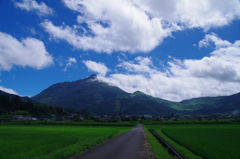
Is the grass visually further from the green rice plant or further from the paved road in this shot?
the green rice plant

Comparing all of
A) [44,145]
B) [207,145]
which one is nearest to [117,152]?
[44,145]

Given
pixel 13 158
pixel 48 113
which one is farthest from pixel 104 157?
pixel 48 113

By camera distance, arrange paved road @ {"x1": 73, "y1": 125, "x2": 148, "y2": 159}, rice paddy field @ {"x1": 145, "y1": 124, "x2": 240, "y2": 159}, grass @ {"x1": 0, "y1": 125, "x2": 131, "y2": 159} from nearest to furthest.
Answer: grass @ {"x1": 0, "y1": 125, "x2": 131, "y2": 159} → paved road @ {"x1": 73, "y1": 125, "x2": 148, "y2": 159} → rice paddy field @ {"x1": 145, "y1": 124, "x2": 240, "y2": 159}

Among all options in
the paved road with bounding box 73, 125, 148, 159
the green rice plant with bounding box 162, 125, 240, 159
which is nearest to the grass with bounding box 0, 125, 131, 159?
the paved road with bounding box 73, 125, 148, 159

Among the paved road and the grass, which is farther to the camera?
the paved road

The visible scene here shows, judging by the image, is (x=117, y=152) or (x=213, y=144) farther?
(x=213, y=144)

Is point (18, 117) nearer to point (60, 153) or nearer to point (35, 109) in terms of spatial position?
point (35, 109)

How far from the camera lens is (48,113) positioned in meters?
198

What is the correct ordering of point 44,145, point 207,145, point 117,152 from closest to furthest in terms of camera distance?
point 117,152
point 44,145
point 207,145

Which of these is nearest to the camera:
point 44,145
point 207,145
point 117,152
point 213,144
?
point 117,152

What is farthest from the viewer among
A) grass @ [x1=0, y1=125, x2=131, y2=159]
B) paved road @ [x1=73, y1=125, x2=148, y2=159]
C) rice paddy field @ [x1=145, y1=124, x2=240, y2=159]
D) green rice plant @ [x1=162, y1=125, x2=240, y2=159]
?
rice paddy field @ [x1=145, y1=124, x2=240, y2=159]

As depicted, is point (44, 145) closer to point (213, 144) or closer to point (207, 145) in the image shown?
point (207, 145)

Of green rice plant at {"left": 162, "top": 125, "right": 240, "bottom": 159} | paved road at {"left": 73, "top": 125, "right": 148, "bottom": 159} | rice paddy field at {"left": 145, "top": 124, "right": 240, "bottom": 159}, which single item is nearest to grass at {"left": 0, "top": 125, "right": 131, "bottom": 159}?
paved road at {"left": 73, "top": 125, "right": 148, "bottom": 159}

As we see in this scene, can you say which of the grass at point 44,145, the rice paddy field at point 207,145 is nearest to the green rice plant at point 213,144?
the rice paddy field at point 207,145
